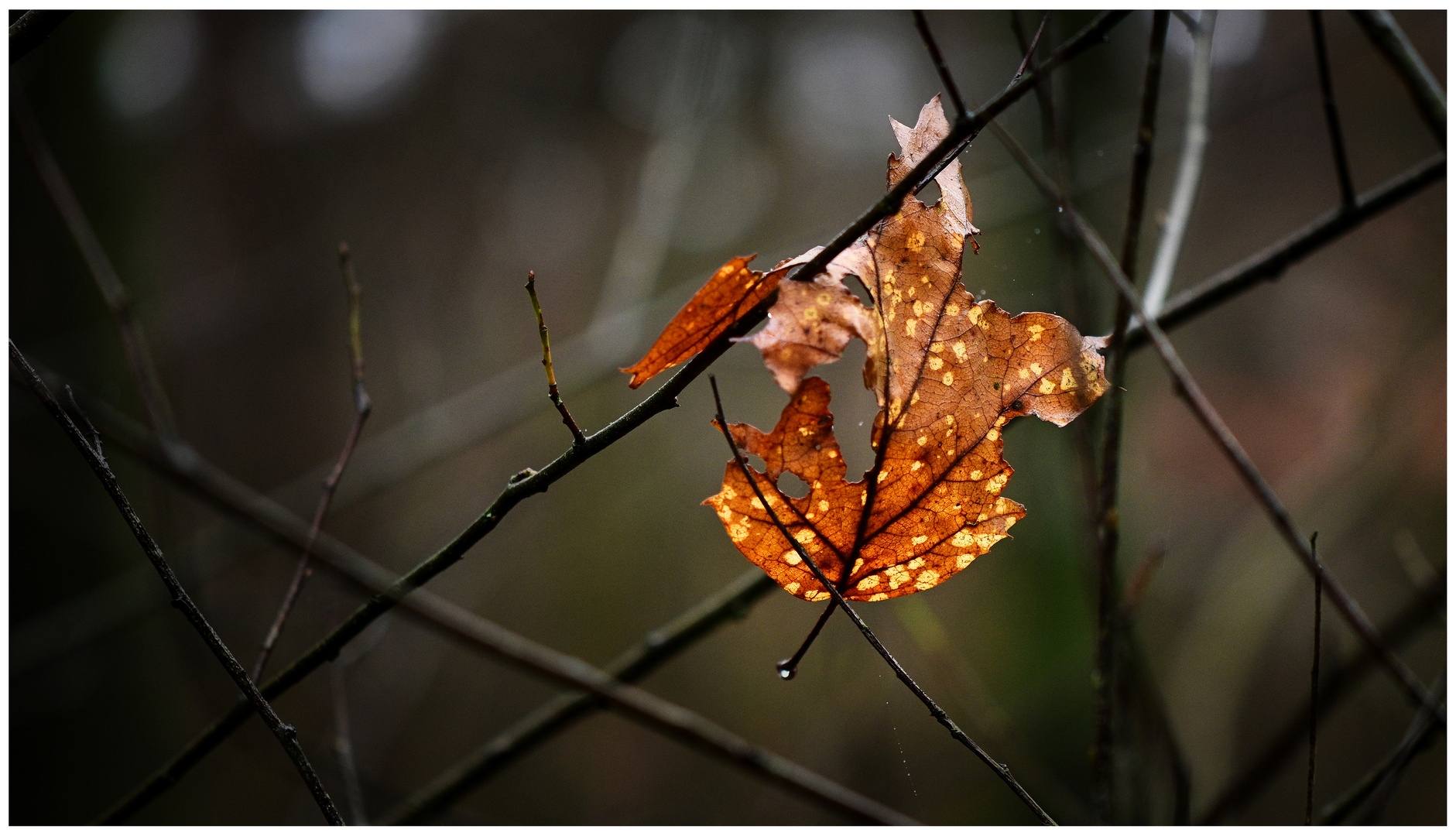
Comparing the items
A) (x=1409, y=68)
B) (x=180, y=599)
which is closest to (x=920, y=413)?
(x=180, y=599)

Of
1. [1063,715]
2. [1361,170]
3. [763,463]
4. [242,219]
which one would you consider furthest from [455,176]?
[1361,170]

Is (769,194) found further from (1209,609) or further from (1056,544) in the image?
(1209,609)

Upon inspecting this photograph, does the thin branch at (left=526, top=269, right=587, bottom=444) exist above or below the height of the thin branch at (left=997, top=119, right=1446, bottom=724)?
above

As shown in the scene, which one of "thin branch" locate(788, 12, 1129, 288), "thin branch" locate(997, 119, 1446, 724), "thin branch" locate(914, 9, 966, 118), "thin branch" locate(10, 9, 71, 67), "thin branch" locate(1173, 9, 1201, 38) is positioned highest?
"thin branch" locate(10, 9, 71, 67)

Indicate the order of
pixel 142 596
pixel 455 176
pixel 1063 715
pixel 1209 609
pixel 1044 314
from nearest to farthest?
pixel 1044 314
pixel 142 596
pixel 1209 609
pixel 1063 715
pixel 455 176

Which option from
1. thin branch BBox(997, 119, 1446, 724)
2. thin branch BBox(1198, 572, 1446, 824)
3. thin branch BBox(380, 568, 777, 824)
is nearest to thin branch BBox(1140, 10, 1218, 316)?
thin branch BBox(997, 119, 1446, 724)

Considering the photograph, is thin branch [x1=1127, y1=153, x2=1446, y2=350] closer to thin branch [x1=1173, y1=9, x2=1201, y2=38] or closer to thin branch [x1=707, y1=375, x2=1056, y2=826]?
thin branch [x1=1173, y1=9, x2=1201, y2=38]
